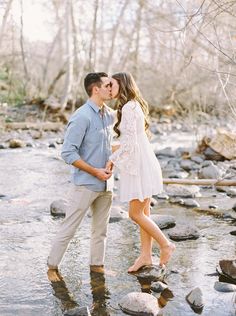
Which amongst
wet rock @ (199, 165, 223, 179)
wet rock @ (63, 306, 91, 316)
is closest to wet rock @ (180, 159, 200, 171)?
wet rock @ (199, 165, 223, 179)

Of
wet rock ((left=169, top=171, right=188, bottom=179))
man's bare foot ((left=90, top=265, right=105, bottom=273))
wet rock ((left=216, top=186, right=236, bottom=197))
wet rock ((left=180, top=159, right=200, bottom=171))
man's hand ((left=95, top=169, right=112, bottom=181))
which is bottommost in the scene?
wet rock ((left=180, top=159, right=200, bottom=171))

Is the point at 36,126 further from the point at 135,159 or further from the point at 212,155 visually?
the point at 135,159

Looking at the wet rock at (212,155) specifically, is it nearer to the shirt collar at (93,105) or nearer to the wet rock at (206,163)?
the wet rock at (206,163)

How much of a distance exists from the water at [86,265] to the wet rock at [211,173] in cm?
234

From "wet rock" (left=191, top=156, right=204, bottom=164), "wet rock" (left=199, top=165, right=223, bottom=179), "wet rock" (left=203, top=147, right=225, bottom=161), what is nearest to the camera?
"wet rock" (left=199, top=165, right=223, bottom=179)

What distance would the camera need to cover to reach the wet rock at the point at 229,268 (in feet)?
15.6

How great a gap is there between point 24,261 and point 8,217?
6.61 ft

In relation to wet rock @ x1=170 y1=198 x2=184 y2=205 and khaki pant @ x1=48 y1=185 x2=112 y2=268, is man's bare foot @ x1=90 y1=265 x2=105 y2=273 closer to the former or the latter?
khaki pant @ x1=48 y1=185 x2=112 y2=268

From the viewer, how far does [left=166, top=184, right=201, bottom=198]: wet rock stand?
8836mm

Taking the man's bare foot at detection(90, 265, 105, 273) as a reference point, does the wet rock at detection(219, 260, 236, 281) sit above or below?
above

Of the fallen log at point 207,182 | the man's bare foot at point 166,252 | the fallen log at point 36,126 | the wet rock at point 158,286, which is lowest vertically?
the fallen log at point 36,126

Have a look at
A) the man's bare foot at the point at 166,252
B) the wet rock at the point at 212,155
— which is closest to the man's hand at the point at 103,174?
the man's bare foot at the point at 166,252

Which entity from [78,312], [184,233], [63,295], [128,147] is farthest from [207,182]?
[78,312]

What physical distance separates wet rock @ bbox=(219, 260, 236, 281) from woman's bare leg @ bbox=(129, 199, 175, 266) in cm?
47
